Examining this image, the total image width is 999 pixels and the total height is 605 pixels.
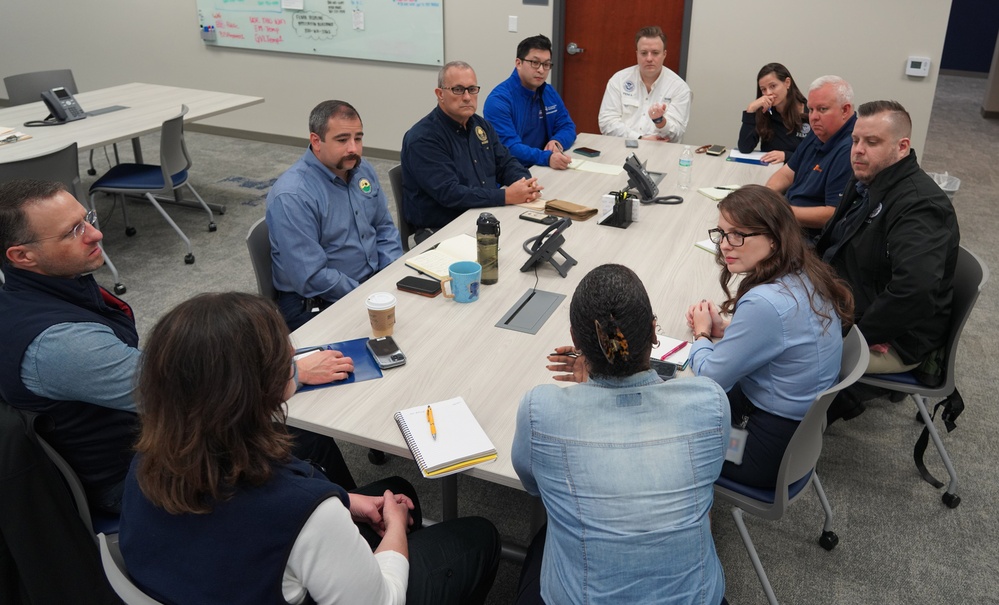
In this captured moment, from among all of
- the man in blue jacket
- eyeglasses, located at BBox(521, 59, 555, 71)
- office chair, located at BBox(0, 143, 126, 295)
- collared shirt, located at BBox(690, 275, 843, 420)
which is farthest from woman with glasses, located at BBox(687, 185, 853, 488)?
office chair, located at BBox(0, 143, 126, 295)

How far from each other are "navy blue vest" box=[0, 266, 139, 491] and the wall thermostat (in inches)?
203

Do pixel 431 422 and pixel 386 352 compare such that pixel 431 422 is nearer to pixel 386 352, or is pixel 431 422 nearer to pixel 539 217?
pixel 386 352

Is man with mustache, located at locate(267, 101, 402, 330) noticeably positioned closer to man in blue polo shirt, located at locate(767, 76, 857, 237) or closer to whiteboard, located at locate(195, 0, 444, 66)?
man in blue polo shirt, located at locate(767, 76, 857, 237)

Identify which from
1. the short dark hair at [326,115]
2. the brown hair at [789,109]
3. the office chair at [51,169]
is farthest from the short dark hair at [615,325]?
the brown hair at [789,109]

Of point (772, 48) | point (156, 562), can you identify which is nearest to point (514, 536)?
point (156, 562)

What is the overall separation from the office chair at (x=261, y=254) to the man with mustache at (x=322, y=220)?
0.03 metres

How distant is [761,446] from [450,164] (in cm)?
204

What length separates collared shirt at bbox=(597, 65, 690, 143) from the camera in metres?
4.70

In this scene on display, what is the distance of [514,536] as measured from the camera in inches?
97.5

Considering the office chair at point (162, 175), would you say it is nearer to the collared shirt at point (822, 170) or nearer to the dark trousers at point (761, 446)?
the collared shirt at point (822, 170)

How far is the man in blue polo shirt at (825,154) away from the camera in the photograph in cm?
322

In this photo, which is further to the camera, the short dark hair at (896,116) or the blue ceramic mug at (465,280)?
the short dark hair at (896,116)

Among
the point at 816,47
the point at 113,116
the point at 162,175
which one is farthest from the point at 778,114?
the point at 113,116

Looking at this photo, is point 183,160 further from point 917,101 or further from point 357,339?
point 917,101
